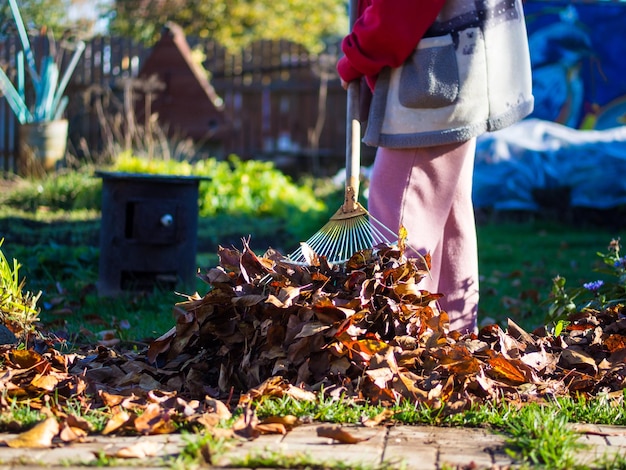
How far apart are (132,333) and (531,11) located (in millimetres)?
11916

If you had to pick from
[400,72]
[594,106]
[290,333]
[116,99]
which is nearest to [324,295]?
[290,333]

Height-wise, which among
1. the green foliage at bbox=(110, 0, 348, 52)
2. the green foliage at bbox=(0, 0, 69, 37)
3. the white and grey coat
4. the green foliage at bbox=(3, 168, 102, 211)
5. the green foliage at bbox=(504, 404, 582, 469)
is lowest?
the green foliage at bbox=(504, 404, 582, 469)

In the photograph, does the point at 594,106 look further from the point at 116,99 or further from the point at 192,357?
the point at 192,357

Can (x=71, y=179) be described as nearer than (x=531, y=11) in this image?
Yes

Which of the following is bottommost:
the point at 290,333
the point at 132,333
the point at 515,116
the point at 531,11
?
the point at 132,333

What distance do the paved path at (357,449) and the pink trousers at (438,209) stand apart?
927mm

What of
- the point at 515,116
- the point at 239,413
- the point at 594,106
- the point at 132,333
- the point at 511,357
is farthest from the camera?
the point at 594,106

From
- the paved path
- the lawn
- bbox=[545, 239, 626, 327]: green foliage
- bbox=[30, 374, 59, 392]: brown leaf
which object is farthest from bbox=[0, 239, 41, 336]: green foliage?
bbox=[545, 239, 626, 327]: green foliage

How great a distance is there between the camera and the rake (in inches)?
122

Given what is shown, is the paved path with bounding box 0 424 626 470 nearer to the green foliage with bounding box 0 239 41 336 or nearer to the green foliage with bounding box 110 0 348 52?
the green foliage with bounding box 0 239 41 336

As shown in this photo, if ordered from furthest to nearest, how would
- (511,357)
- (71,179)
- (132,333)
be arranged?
1. (71,179)
2. (132,333)
3. (511,357)

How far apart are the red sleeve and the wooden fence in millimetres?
9671

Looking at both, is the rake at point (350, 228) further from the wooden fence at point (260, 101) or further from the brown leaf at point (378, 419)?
the wooden fence at point (260, 101)

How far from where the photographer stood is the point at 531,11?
46.0 ft
